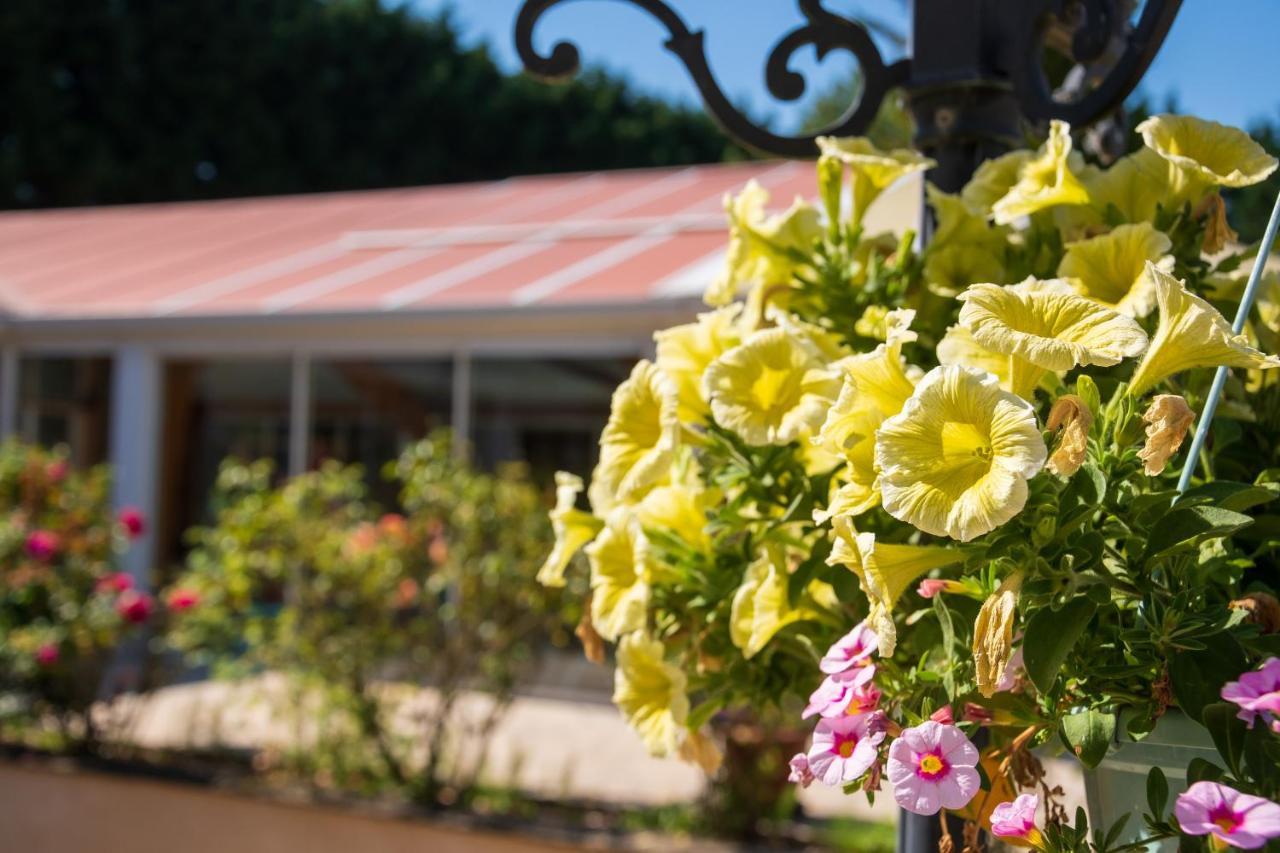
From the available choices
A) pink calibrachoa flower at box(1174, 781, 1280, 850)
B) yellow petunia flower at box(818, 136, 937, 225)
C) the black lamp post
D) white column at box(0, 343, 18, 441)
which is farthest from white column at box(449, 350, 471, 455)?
pink calibrachoa flower at box(1174, 781, 1280, 850)

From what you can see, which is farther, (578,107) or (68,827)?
(578,107)

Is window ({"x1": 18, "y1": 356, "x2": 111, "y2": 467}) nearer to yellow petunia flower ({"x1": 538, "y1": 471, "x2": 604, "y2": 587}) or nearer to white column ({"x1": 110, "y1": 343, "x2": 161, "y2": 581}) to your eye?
white column ({"x1": 110, "y1": 343, "x2": 161, "y2": 581})

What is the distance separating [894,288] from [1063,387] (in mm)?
314

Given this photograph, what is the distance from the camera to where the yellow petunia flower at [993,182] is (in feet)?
3.69

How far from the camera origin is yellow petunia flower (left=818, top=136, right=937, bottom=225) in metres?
1.19

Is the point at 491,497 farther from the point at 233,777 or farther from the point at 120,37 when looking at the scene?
the point at 120,37

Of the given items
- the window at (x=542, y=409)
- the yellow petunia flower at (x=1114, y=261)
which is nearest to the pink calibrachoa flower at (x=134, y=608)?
the window at (x=542, y=409)

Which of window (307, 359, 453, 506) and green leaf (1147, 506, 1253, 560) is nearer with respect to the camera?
green leaf (1147, 506, 1253, 560)

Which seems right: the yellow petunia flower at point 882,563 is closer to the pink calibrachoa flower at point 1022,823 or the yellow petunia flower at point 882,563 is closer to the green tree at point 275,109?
the pink calibrachoa flower at point 1022,823

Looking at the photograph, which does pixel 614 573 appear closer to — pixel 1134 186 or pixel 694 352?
pixel 694 352

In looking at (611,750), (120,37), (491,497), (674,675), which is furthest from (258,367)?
(120,37)

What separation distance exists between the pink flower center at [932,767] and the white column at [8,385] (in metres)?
10.6

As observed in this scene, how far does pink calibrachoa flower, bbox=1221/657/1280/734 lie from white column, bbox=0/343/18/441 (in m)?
10.8

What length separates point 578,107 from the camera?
2934 cm
